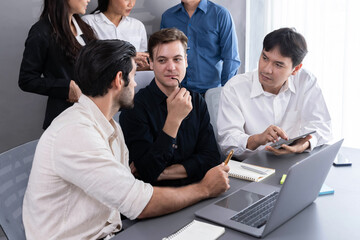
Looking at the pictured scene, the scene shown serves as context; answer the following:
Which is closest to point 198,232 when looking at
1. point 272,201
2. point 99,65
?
point 272,201

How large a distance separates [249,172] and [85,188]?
693mm

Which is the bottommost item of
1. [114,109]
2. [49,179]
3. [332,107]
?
[332,107]

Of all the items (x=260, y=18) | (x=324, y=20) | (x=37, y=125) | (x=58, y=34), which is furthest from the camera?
(x=260, y=18)

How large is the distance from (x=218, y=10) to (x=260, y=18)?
937mm

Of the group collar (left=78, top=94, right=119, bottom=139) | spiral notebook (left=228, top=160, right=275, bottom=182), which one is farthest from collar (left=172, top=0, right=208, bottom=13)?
collar (left=78, top=94, right=119, bottom=139)

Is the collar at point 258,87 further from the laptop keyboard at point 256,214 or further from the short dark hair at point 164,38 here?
the laptop keyboard at point 256,214

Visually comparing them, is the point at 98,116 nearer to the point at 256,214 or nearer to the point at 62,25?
the point at 256,214

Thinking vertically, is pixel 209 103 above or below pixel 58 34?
below

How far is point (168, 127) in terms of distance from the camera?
5.09 feet

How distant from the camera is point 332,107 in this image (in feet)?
11.5

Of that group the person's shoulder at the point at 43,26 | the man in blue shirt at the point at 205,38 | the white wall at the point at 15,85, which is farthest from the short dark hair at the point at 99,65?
the man in blue shirt at the point at 205,38

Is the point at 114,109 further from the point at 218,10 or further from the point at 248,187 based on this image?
the point at 218,10

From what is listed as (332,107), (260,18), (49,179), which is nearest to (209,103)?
(49,179)

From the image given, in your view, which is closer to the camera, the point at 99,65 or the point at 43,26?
the point at 99,65
